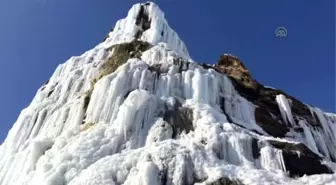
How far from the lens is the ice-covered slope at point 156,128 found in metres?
24.5

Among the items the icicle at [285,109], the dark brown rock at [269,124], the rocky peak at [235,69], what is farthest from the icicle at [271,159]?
the rocky peak at [235,69]

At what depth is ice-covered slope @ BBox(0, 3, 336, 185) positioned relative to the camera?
80.3ft

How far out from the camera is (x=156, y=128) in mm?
29672

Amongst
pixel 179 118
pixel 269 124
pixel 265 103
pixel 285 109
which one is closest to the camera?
pixel 179 118

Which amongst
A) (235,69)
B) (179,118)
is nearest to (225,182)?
(179,118)

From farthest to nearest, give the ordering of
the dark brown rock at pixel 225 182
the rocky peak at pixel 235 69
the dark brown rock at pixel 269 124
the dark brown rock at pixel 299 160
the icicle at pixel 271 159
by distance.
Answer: the rocky peak at pixel 235 69, the dark brown rock at pixel 269 124, the dark brown rock at pixel 299 160, the icicle at pixel 271 159, the dark brown rock at pixel 225 182

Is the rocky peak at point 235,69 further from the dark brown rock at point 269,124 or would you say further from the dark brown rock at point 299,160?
the dark brown rock at point 299,160

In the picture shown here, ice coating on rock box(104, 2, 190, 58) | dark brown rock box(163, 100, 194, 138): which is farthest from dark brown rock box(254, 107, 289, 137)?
ice coating on rock box(104, 2, 190, 58)

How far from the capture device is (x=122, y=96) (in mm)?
33406

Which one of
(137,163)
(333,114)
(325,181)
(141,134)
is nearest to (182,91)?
(141,134)

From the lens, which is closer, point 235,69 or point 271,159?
point 271,159

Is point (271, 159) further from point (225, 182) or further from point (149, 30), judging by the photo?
point (149, 30)

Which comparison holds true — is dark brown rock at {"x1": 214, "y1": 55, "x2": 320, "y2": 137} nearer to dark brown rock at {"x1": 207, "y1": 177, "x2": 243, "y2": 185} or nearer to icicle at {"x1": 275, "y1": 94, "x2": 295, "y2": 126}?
icicle at {"x1": 275, "y1": 94, "x2": 295, "y2": 126}

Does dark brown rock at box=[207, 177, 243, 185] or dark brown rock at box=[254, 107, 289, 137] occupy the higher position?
dark brown rock at box=[254, 107, 289, 137]
